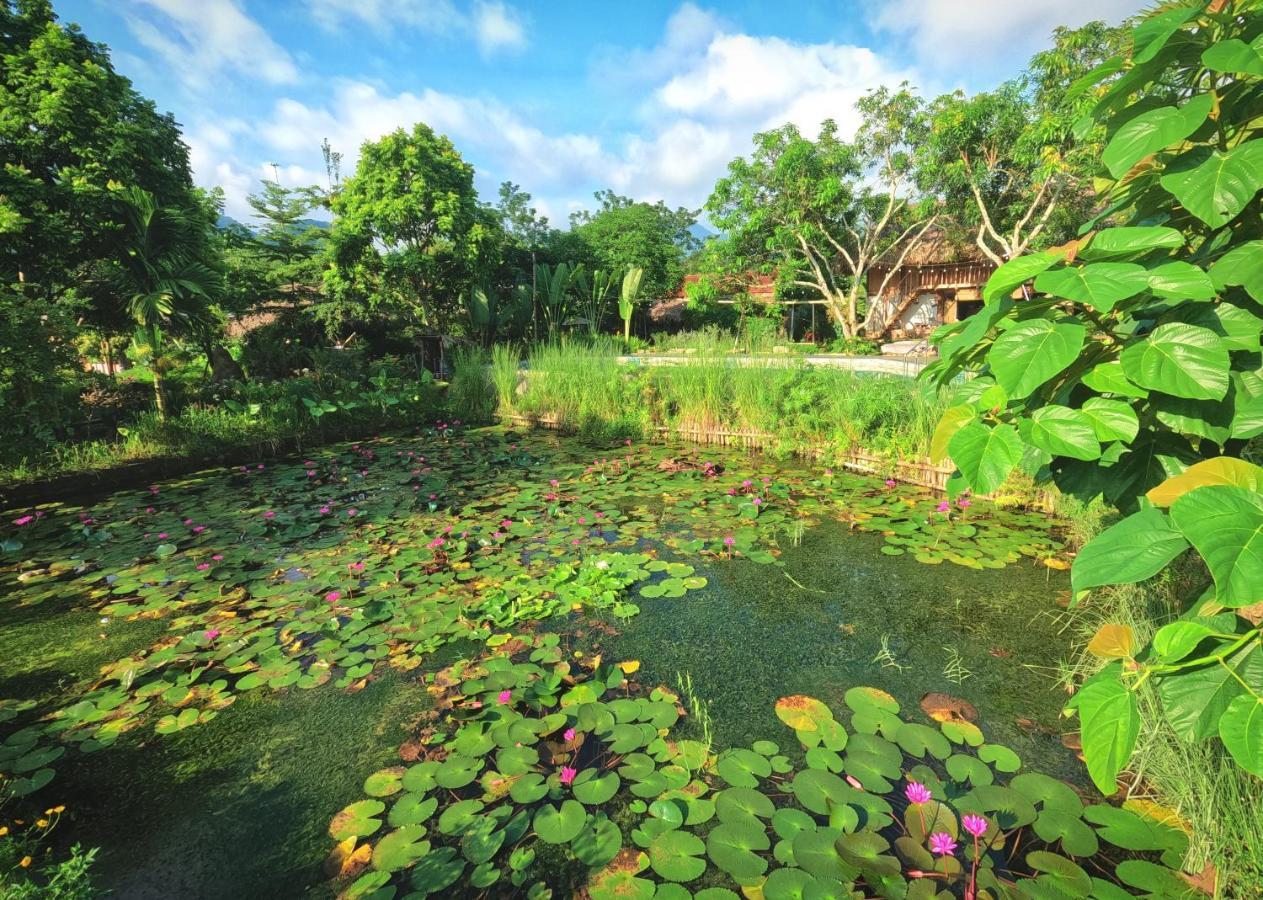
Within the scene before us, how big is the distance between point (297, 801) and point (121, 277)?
7.02m

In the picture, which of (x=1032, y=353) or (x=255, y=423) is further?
(x=255, y=423)

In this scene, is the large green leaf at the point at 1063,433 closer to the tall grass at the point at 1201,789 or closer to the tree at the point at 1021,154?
the tall grass at the point at 1201,789

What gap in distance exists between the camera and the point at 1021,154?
32.7ft

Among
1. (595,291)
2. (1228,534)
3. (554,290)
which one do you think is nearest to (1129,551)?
(1228,534)

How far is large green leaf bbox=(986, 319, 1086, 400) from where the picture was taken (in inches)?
32.2

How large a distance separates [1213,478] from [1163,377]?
165 mm

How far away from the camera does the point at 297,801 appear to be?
1730 millimetres

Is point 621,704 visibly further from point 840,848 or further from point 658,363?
point 658,363

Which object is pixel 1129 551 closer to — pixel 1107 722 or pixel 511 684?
pixel 1107 722

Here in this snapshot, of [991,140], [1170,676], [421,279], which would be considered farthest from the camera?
[421,279]

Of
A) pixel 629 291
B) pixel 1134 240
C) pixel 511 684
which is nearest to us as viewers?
pixel 1134 240

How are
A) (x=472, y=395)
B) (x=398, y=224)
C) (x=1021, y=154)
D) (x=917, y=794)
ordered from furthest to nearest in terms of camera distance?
(x=398, y=224) → (x=1021, y=154) → (x=472, y=395) → (x=917, y=794)

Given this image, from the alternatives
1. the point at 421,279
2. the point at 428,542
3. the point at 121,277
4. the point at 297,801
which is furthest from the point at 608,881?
the point at 421,279

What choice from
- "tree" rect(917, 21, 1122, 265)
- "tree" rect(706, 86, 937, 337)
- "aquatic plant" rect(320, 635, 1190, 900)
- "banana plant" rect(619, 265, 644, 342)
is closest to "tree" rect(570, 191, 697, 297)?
"banana plant" rect(619, 265, 644, 342)
